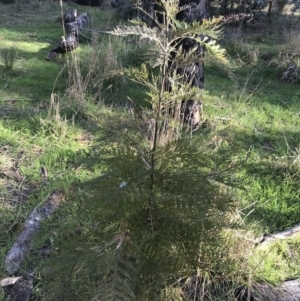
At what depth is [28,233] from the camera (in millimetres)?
2545

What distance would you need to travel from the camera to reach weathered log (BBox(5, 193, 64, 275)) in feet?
7.64

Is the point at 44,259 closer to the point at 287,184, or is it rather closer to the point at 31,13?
the point at 287,184

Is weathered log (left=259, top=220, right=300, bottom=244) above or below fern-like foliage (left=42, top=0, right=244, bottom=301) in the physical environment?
below

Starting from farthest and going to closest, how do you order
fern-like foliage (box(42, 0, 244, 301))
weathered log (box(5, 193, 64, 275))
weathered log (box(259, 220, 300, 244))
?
weathered log (box(259, 220, 300, 244)) < weathered log (box(5, 193, 64, 275)) < fern-like foliage (box(42, 0, 244, 301))

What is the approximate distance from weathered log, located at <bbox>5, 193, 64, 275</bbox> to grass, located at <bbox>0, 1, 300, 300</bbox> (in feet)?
0.15

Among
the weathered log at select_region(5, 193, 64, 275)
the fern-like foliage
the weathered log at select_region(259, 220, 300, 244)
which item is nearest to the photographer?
the fern-like foliage

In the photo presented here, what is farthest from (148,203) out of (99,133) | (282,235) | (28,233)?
→ (282,235)

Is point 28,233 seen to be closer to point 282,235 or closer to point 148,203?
point 148,203

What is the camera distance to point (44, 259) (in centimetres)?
239

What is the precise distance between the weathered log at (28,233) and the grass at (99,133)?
47 millimetres

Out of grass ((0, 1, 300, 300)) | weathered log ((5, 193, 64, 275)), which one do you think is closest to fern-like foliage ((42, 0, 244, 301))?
grass ((0, 1, 300, 300))

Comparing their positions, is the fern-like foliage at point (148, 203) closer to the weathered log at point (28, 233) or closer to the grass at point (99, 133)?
the grass at point (99, 133)

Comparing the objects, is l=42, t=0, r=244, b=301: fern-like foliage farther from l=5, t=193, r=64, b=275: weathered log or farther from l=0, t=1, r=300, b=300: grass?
l=5, t=193, r=64, b=275: weathered log

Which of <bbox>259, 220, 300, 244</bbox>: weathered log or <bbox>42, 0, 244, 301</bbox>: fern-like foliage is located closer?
<bbox>42, 0, 244, 301</bbox>: fern-like foliage
